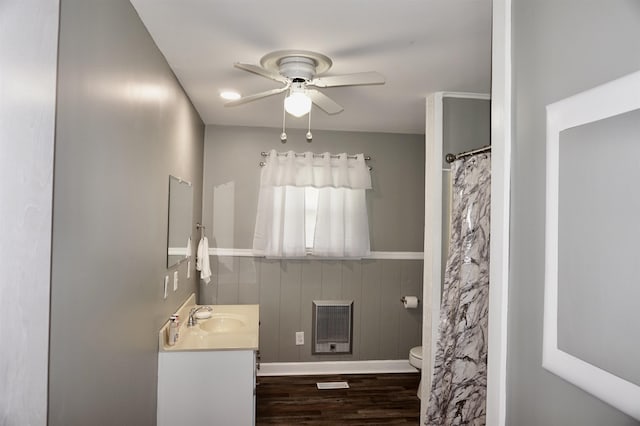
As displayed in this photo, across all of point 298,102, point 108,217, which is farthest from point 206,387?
point 298,102

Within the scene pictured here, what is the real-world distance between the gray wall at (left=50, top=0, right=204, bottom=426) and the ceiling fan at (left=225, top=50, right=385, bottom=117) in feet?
1.97

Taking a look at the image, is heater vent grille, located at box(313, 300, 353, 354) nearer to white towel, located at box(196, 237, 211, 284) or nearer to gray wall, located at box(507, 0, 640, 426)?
white towel, located at box(196, 237, 211, 284)

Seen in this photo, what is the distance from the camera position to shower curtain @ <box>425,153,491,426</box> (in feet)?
7.54

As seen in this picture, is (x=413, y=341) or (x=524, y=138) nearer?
(x=524, y=138)

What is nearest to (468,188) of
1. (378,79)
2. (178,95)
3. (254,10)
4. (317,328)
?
(378,79)

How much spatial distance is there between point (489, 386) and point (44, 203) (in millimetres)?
1484

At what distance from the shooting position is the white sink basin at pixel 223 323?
10.6 feet

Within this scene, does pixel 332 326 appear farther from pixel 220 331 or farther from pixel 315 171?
pixel 315 171

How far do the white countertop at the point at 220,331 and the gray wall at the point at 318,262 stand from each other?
545mm

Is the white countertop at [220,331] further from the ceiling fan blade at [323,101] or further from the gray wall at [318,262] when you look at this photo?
the ceiling fan blade at [323,101]

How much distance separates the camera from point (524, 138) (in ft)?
4.25

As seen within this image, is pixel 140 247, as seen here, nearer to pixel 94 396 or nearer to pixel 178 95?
pixel 94 396

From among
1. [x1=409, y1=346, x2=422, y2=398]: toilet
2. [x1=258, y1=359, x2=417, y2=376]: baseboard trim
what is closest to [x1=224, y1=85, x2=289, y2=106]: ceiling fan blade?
[x1=409, y1=346, x2=422, y2=398]: toilet

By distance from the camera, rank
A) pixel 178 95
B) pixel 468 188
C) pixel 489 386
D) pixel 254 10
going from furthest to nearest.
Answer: pixel 178 95 < pixel 468 188 < pixel 254 10 < pixel 489 386
